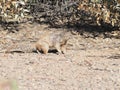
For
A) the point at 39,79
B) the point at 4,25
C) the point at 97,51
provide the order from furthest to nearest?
the point at 4,25, the point at 97,51, the point at 39,79

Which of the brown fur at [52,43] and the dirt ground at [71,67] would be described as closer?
the dirt ground at [71,67]

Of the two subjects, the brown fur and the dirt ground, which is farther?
the brown fur

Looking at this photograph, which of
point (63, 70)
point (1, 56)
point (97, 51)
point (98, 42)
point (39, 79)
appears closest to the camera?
point (39, 79)

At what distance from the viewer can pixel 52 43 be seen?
7543 millimetres

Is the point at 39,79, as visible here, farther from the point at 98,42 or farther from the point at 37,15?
the point at 37,15

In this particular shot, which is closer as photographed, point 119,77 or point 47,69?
point 119,77

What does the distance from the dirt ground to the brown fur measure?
164 millimetres

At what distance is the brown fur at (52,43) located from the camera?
734 centimetres

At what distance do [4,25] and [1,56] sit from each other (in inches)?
129

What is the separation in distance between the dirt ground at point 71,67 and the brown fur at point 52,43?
16 centimetres

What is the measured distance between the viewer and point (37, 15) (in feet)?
34.3

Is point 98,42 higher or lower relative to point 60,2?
lower

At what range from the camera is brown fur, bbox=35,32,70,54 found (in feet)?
24.1

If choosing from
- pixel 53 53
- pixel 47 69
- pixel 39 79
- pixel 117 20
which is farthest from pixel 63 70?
pixel 117 20
